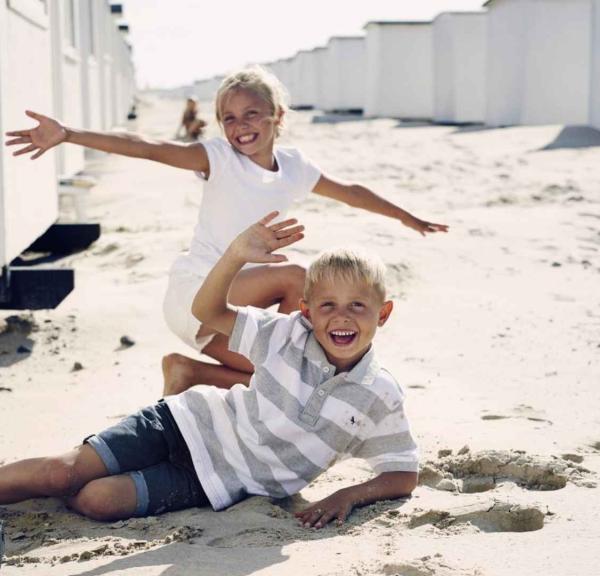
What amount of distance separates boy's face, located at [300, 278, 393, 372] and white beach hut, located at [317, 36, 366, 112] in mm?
31959

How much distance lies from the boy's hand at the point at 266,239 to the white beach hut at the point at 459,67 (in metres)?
21.3

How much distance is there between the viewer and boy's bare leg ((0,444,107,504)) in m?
3.14

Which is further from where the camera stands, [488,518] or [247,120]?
[247,120]

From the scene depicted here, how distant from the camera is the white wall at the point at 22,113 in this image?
5.18 metres

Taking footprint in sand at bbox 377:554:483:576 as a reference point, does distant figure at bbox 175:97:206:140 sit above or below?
above

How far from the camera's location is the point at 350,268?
298cm

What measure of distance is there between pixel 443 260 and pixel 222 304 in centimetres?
440

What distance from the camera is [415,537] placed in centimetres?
279

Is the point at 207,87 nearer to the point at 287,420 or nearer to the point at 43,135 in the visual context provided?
the point at 43,135

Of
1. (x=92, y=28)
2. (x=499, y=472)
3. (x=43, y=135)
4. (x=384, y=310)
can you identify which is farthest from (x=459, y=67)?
(x=384, y=310)

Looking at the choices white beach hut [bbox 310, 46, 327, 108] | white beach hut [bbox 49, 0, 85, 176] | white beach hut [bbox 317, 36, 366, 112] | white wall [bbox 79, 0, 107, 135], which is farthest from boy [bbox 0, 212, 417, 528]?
white beach hut [bbox 310, 46, 327, 108]

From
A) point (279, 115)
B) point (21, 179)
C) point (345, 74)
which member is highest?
point (345, 74)

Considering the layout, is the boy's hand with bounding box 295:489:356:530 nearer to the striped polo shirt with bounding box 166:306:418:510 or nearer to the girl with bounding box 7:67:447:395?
the striped polo shirt with bounding box 166:306:418:510

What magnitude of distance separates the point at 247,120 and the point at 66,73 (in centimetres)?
616
